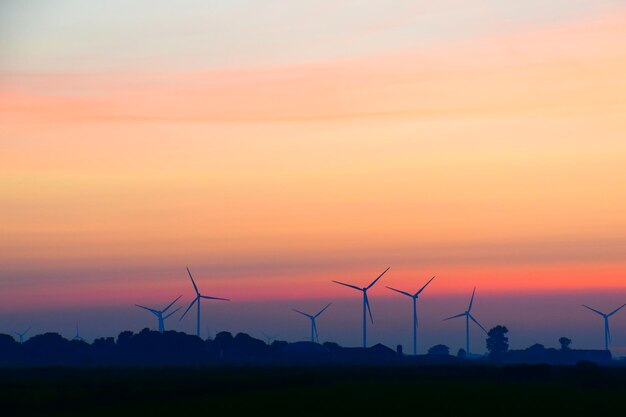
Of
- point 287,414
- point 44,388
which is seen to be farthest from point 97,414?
point 44,388

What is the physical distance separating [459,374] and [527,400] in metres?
61.2

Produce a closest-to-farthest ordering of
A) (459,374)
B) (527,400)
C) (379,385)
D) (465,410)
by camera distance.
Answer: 1. (465,410)
2. (527,400)
3. (379,385)
4. (459,374)

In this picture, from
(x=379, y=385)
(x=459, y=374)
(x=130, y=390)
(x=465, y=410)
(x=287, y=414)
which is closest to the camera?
(x=287, y=414)

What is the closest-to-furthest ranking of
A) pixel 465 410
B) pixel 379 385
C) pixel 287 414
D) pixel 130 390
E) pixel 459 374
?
pixel 287 414, pixel 465 410, pixel 130 390, pixel 379 385, pixel 459 374

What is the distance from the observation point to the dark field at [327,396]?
97.9 m

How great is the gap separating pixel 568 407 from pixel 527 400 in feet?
27.5

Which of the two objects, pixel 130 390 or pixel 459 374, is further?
pixel 459 374

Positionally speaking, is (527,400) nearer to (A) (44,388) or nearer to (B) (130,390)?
(B) (130,390)

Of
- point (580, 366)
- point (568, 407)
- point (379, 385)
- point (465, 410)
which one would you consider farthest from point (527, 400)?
point (580, 366)

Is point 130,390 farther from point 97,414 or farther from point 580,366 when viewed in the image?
point 580,366

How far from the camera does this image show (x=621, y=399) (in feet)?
374

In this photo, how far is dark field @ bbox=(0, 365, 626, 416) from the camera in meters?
97.9

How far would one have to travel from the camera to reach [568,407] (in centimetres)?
10331

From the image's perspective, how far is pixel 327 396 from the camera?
370 ft
